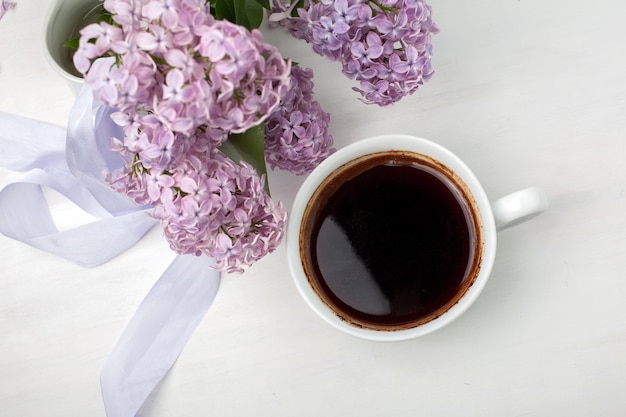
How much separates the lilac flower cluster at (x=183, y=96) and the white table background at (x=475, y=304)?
8.8 inches

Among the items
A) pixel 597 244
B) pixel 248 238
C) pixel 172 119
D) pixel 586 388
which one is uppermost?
pixel 172 119

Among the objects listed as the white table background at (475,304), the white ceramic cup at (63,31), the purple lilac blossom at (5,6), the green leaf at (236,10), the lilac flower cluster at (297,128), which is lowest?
the white table background at (475,304)

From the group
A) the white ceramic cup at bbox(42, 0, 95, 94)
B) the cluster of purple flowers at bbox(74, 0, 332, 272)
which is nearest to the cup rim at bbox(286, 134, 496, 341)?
the cluster of purple flowers at bbox(74, 0, 332, 272)

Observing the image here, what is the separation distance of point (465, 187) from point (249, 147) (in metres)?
0.21

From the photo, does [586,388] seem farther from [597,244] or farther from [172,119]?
[172,119]

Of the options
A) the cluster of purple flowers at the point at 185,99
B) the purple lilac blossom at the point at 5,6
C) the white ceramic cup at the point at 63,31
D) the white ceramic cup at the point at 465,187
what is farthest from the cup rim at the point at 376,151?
the purple lilac blossom at the point at 5,6

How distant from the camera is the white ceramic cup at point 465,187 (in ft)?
2.04

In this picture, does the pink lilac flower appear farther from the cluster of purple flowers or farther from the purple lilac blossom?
the purple lilac blossom

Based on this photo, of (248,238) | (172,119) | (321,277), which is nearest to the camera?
(172,119)

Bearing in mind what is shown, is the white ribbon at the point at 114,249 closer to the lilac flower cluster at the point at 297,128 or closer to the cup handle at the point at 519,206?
the lilac flower cluster at the point at 297,128

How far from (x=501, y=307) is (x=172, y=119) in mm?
435

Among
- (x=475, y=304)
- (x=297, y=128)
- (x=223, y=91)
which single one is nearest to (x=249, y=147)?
(x=297, y=128)

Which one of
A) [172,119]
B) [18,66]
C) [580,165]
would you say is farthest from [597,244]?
[18,66]

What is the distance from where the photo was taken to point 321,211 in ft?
2.30
